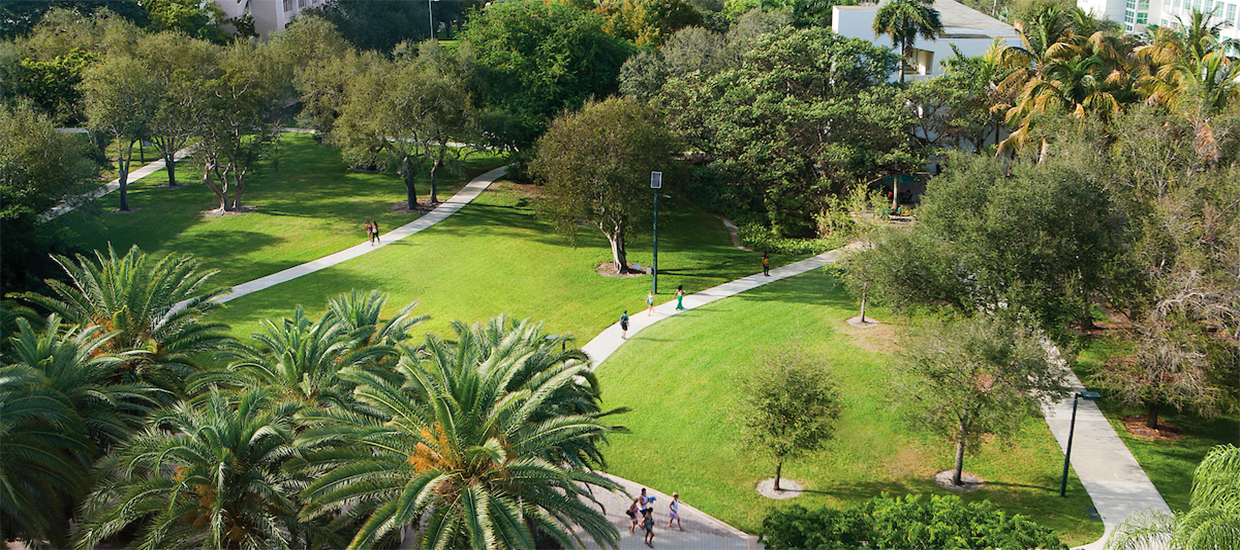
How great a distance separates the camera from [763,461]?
28.7m

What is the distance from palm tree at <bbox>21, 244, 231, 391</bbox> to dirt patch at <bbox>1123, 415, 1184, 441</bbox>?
94.7ft

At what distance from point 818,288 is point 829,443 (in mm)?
15433

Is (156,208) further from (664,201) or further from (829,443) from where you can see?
(829,443)

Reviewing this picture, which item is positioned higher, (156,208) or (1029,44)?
(1029,44)

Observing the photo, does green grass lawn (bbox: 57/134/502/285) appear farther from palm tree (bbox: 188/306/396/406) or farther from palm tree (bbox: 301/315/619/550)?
palm tree (bbox: 301/315/619/550)

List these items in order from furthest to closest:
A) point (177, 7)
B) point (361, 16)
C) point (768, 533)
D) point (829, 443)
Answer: point (361, 16) → point (177, 7) → point (829, 443) → point (768, 533)

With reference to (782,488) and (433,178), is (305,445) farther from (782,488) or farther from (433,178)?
(433,178)

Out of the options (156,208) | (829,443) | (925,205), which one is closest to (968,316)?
(925,205)

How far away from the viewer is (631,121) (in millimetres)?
45156

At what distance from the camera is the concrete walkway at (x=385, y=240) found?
42906 mm

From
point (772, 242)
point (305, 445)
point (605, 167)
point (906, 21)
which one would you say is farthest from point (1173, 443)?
point (906, 21)

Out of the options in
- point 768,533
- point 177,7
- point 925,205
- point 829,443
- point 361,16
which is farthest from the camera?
point 361,16

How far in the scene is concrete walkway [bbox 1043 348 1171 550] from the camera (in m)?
25.5

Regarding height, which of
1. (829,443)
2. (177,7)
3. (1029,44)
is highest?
(177,7)
